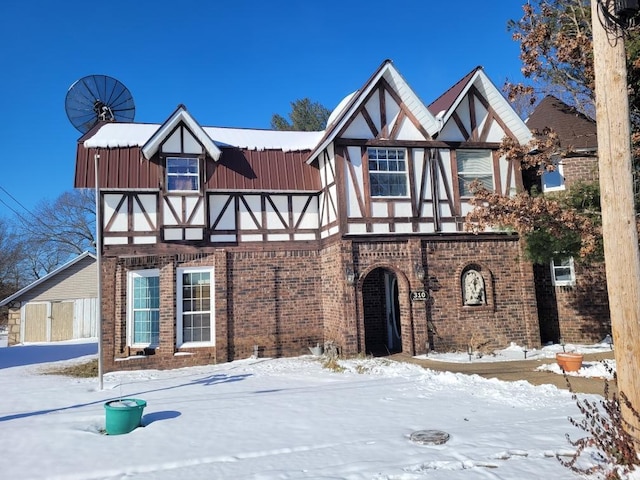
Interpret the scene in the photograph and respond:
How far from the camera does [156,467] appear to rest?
576cm

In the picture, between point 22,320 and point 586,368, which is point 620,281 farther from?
point 22,320

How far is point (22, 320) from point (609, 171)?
30976 millimetres

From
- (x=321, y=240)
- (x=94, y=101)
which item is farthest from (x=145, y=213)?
(x=94, y=101)

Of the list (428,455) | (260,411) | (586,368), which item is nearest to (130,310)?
(260,411)

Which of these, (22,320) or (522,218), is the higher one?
(522,218)

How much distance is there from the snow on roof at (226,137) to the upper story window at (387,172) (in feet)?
10.7

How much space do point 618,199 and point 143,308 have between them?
13326 mm

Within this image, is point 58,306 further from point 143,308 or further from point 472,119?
point 472,119

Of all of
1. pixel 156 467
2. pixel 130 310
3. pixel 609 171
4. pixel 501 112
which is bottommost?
pixel 156 467

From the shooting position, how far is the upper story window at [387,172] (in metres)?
13.9

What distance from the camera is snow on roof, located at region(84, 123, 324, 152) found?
48.8ft

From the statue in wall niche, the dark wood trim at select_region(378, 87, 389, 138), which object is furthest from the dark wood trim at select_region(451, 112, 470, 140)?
the statue in wall niche

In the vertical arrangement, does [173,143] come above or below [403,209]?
above

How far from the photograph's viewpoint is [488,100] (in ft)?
48.3
